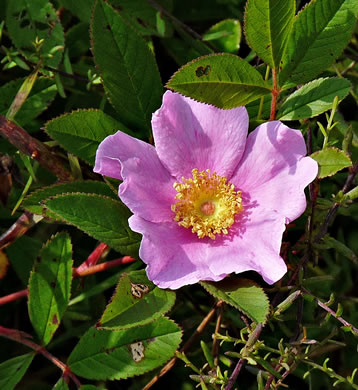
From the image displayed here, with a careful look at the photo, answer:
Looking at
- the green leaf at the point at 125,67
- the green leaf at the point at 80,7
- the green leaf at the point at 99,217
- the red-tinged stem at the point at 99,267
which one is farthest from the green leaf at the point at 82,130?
the green leaf at the point at 80,7

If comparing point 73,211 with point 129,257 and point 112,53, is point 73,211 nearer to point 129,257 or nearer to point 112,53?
point 129,257

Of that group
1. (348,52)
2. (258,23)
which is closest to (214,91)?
(258,23)

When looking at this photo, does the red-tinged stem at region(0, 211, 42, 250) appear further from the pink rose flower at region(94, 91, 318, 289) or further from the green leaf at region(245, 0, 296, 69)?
the green leaf at region(245, 0, 296, 69)

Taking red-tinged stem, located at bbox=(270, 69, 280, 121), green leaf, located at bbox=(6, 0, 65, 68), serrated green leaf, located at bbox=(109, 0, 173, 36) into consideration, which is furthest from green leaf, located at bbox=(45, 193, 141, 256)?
serrated green leaf, located at bbox=(109, 0, 173, 36)

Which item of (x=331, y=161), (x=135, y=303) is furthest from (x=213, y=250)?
(x=331, y=161)

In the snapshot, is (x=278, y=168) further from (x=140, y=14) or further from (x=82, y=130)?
(x=140, y=14)

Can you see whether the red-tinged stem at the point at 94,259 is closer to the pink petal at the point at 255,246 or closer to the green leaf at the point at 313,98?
the pink petal at the point at 255,246

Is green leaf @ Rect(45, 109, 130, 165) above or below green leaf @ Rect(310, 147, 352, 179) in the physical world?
above
